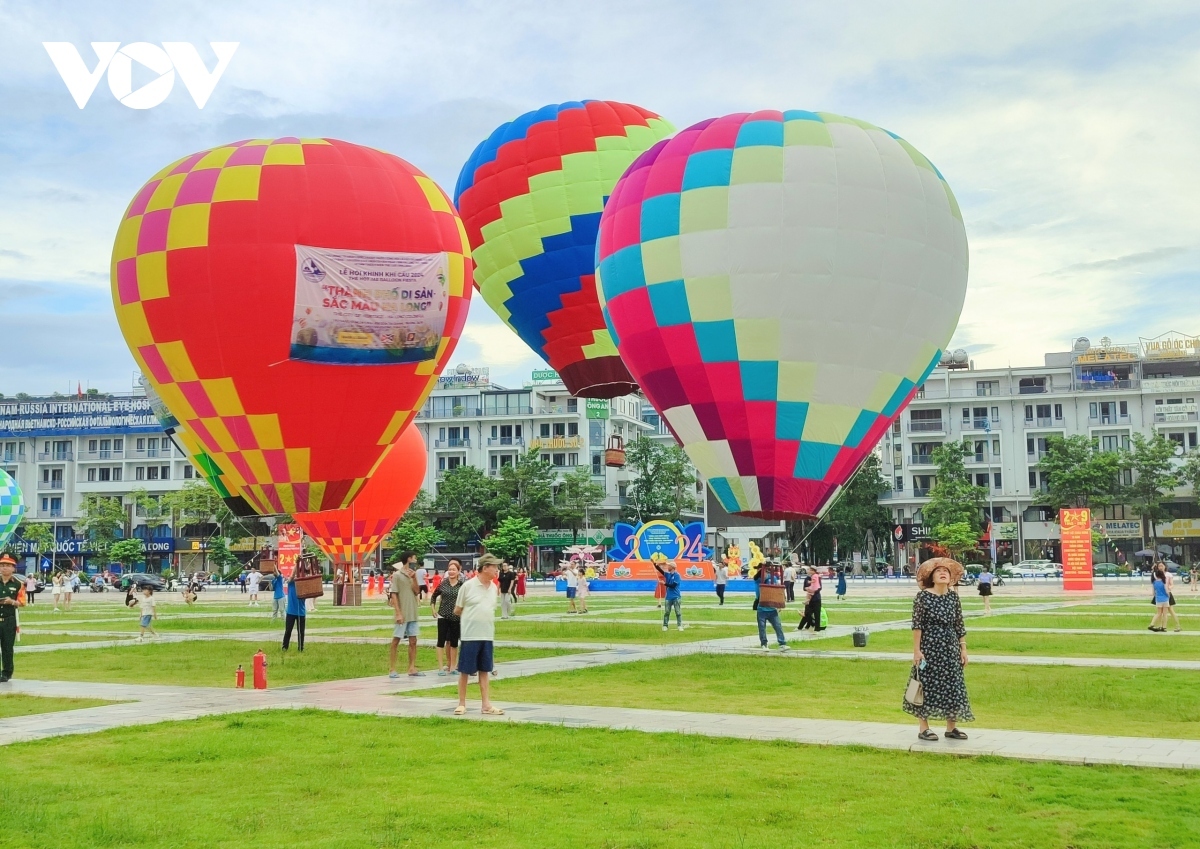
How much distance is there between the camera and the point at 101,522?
10075cm

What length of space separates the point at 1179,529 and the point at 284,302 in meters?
88.1

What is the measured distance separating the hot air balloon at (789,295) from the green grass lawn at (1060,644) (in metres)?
3.15

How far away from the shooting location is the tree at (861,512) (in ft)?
328

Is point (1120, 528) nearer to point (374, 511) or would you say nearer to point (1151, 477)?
point (1151, 477)

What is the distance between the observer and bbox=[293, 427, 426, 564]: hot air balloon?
41406 mm

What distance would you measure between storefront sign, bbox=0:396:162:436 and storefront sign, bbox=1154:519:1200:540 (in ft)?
283

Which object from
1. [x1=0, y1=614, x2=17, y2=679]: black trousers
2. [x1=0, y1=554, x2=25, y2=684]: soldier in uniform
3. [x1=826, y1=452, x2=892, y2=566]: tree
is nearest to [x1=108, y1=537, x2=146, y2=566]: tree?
[x1=826, y1=452, x2=892, y2=566]: tree

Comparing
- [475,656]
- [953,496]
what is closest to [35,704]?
[475,656]

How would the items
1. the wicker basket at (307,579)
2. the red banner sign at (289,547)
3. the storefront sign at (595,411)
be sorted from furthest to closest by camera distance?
the storefront sign at (595,411)
the red banner sign at (289,547)
the wicker basket at (307,579)

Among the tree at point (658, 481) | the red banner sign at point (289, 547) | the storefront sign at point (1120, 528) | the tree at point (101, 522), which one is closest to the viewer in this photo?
the red banner sign at point (289, 547)

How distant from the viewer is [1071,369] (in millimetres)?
103688

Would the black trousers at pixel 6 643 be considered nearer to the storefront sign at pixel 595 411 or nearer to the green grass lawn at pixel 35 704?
the green grass lawn at pixel 35 704

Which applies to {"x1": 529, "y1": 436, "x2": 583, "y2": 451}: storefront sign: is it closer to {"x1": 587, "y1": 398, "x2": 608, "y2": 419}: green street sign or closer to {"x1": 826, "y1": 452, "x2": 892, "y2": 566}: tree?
{"x1": 826, "y1": 452, "x2": 892, "y2": 566}: tree

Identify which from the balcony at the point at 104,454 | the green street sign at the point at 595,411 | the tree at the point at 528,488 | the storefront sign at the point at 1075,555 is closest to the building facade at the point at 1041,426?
the tree at the point at 528,488
